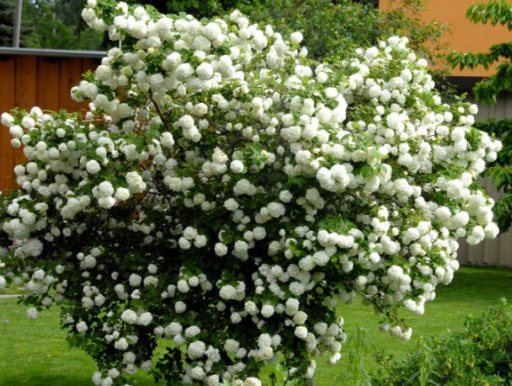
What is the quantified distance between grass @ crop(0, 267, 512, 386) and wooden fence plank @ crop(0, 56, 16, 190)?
2684mm

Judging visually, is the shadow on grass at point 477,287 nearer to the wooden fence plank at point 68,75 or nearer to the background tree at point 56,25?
the wooden fence plank at point 68,75

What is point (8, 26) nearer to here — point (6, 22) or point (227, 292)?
point (6, 22)

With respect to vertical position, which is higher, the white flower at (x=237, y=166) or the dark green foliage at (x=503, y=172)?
the white flower at (x=237, y=166)

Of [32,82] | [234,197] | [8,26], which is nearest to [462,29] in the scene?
[32,82]

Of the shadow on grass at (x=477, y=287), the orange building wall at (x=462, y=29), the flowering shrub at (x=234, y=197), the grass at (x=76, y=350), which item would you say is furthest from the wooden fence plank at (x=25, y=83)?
the orange building wall at (x=462, y=29)

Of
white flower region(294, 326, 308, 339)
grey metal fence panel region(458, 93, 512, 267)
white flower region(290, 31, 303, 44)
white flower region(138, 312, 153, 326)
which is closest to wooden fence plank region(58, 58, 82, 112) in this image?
grey metal fence panel region(458, 93, 512, 267)

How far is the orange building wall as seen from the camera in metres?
15.3

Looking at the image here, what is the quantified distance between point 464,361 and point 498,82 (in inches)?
275

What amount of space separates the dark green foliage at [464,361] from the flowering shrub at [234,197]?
30cm

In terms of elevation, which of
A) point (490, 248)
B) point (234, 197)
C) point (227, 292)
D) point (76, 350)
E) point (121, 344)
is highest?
point (234, 197)

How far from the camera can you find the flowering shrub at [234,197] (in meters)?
4.79

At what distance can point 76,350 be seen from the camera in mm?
7719

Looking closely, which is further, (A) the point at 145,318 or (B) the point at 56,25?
(B) the point at 56,25

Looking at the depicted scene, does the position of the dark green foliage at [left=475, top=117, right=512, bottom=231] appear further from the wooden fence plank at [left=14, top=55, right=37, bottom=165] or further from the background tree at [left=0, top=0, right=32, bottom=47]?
the background tree at [left=0, top=0, right=32, bottom=47]
